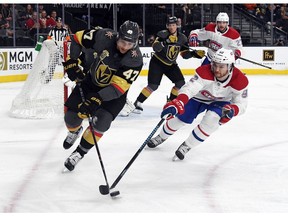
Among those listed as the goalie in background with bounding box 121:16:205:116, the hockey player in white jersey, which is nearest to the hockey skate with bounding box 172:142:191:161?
the goalie in background with bounding box 121:16:205:116

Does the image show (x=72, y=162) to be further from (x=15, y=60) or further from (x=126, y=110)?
(x=15, y=60)

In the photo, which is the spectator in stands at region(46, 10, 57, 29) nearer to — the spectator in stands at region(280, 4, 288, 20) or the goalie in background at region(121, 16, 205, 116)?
the spectator in stands at region(280, 4, 288, 20)

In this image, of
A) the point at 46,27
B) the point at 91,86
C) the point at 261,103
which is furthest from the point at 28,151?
the point at 46,27

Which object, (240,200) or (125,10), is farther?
(125,10)

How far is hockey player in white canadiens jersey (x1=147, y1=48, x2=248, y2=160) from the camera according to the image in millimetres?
3490

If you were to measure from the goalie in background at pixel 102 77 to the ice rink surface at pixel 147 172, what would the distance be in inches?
11.7

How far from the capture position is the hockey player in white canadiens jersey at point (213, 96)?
11.5 feet

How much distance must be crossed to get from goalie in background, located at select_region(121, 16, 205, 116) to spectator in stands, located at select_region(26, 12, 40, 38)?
210 inches

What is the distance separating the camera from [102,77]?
354 centimetres

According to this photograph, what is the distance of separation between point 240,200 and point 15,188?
4.11 feet

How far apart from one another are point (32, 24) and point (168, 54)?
5670 millimetres

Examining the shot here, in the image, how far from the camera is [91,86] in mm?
3674

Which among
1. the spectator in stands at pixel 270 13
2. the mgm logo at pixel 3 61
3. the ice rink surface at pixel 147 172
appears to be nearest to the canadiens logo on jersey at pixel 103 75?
the ice rink surface at pixel 147 172

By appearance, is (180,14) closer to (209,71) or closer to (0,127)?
(0,127)
